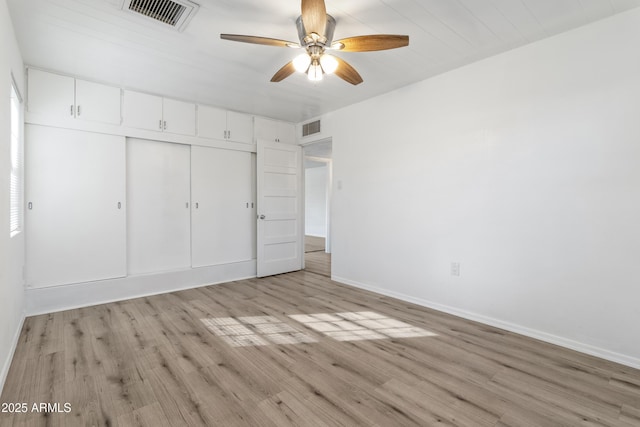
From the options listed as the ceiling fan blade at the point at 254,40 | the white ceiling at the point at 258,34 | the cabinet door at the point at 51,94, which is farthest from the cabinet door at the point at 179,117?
the ceiling fan blade at the point at 254,40

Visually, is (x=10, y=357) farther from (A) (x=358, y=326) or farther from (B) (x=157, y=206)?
(A) (x=358, y=326)

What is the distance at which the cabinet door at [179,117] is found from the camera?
3916 mm

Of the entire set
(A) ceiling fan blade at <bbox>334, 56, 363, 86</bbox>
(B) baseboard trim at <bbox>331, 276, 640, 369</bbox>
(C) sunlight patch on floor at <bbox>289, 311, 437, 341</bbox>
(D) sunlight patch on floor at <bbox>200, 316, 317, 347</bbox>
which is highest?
(A) ceiling fan blade at <bbox>334, 56, 363, 86</bbox>

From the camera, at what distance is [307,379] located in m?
1.97

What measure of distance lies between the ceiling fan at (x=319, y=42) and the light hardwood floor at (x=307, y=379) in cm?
222

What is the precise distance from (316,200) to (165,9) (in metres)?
8.56

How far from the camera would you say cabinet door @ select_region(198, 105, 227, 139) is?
13.8 ft

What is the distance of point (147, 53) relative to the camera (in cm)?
274

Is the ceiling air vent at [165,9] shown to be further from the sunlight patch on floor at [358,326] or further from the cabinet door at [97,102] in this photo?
the sunlight patch on floor at [358,326]

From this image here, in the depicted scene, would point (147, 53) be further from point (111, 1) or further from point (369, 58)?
point (369, 58)

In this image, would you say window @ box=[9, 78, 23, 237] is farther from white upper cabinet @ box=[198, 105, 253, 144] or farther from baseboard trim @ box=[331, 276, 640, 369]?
baseboard trim @ box=[331, 276, 640, 369]

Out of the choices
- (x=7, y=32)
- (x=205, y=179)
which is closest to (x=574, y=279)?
(x=205, y=179)

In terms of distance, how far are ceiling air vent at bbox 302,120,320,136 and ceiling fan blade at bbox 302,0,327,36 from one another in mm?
2897

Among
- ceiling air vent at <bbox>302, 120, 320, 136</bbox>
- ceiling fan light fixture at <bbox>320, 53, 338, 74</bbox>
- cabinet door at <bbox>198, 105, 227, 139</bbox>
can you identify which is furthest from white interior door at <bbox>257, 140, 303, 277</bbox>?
ceiling fan light fixture at <bbox>320, 53, 338, 74</bbox>
